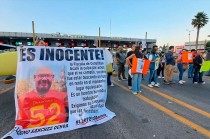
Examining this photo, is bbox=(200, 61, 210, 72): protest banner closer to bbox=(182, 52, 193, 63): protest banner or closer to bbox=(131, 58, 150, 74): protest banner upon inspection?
bbox=(182, 52, 193, 63): protest banner


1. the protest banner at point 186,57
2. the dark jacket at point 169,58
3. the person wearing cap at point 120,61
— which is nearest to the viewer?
the dark jacket at point 169,58

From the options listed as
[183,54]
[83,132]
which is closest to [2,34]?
[183,54]

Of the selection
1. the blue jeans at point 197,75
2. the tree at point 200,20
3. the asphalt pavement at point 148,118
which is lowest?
the asphalt pavement at point 148,118

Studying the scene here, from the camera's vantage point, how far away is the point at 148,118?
13.3 feet

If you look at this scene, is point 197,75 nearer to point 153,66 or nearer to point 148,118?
point 153,66

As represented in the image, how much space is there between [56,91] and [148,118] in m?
1.98

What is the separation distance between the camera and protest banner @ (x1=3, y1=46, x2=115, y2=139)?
3340 millimetres

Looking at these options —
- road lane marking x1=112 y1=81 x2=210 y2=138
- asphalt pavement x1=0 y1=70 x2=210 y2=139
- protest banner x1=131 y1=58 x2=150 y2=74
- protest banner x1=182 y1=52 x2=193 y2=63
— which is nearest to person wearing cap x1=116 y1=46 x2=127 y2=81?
protest banner x1=182 y1=52 x2=193 y2=63

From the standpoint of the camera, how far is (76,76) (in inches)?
151

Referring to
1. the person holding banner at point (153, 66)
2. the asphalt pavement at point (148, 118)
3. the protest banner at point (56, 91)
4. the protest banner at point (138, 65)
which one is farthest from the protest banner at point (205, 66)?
the protest banner at point (56, 91)

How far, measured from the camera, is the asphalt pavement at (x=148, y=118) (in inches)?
129

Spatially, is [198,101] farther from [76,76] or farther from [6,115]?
[6,115]

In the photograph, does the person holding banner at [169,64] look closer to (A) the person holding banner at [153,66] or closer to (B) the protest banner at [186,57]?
(A) the person holding banner at [153,66]

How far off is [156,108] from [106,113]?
1.37 meters
